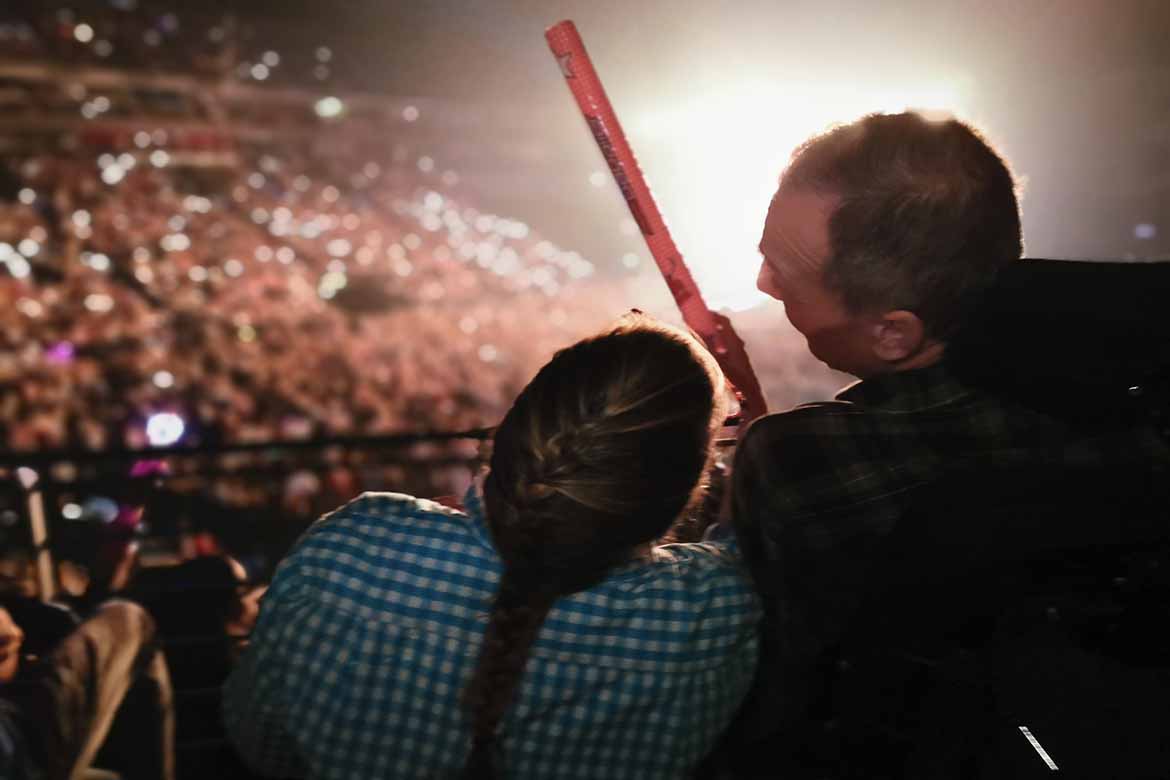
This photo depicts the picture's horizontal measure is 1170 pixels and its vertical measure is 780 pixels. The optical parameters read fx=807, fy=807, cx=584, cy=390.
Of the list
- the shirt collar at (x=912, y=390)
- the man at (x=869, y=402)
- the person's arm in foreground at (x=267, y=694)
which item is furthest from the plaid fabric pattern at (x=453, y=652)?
the shirt collar at (x=912, y=390)

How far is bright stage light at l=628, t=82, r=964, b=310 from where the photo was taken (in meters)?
1.57

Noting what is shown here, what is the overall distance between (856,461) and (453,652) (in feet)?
2.12

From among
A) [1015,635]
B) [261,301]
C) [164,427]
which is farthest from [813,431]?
[261,301]

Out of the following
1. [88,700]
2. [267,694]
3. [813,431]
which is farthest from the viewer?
[88,700]

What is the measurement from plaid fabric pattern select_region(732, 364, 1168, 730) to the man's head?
0.33ft

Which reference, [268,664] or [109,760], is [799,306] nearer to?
[268,664]

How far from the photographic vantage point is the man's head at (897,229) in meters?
1.22

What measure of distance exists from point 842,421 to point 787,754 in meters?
0.56

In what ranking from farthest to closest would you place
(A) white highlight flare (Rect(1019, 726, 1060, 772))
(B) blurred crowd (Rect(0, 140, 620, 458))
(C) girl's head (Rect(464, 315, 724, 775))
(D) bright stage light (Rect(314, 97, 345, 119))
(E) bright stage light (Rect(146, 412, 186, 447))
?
1. (D) bright stage light (Rect(314, 97, 345, 119))
2. (B) blurred crowd (Rect(0, 140, 620, 458))
3. (E) bright stage light (Rect(146, 412, 186, 447))
4. (A) white highlight flare (Rect(1019, 726, 1060, 772))
5. (C) girl's head (Rect(464, 315, 724, 775))

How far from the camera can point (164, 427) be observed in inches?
336

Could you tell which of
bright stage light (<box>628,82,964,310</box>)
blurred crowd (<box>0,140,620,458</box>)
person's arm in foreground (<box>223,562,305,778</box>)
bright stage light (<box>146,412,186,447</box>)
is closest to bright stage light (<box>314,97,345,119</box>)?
blurred crowd (<box>0,140,620,458</box>)

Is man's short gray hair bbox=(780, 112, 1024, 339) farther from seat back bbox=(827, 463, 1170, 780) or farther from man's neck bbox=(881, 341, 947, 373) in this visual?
seat back bbox=(827, 463, 1170, 780)

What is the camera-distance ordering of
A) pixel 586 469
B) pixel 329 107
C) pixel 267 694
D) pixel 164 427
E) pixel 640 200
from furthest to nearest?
pixel 329 107 → pixel 164 427 → pixel 640 200 → pixel 267 694 → pixel 586 469

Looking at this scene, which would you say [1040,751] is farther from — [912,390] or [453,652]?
[453,652]
